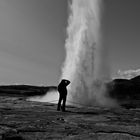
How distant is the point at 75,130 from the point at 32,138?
1751 mm

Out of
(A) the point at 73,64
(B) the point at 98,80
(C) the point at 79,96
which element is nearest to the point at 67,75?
(A) the point at 73,64

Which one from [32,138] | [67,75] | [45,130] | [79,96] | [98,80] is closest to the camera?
[32,138]

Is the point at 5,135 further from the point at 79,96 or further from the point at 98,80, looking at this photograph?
the point at 98,80

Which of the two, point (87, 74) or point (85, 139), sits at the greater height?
point (87, 74)

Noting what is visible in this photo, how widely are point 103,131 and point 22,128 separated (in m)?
2.90

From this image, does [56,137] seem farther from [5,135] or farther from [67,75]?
[67,75]

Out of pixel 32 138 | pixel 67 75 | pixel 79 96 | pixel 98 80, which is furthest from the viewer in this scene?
pixel 98 80

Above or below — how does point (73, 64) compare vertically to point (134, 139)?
above

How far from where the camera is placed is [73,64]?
31.9 meters

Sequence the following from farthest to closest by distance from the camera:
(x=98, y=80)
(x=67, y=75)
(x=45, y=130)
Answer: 1. (x=98, y=80)
2. (x=67, y=75)
3. (x=45, y=130)

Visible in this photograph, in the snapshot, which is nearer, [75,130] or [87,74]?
[75,130]

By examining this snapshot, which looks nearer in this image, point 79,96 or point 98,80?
point 79,96

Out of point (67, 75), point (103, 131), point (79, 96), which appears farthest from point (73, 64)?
point (103, 131)

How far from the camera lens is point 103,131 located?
720 centimetres
